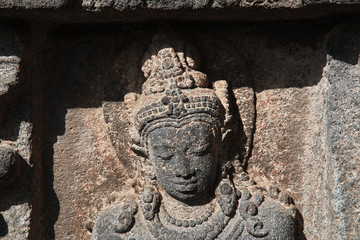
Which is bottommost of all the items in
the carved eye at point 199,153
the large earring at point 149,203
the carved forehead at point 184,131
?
the large earring at point 149,203

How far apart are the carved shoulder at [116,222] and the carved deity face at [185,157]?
Answer: 10.0 inches

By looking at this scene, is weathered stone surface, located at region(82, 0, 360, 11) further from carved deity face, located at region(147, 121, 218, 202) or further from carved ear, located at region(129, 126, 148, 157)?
carved ear, located at region(129, 126, 148, 157)

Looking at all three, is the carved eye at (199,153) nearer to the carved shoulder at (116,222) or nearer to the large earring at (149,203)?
the large earring at (149,203)

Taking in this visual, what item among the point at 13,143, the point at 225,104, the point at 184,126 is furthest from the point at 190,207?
the point at 13,143

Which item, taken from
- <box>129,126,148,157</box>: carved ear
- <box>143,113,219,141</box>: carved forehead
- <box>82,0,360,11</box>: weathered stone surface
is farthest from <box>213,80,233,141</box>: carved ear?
<box>82,0,360,11</box>: weathered stone surface

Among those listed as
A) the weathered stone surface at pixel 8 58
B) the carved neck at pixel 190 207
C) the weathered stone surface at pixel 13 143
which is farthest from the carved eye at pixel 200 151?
the weathered stone surface at pixel 8 58

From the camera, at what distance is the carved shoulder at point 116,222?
10.4ft

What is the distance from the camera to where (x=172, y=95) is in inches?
122

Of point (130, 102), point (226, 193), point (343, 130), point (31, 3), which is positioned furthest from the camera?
point (130, 102)

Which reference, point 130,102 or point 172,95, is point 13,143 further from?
point 172,95

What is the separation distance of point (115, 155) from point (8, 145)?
60 cm

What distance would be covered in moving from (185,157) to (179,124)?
176 mm

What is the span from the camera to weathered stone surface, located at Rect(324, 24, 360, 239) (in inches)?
117

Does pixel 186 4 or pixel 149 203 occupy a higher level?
pixel 186 4
